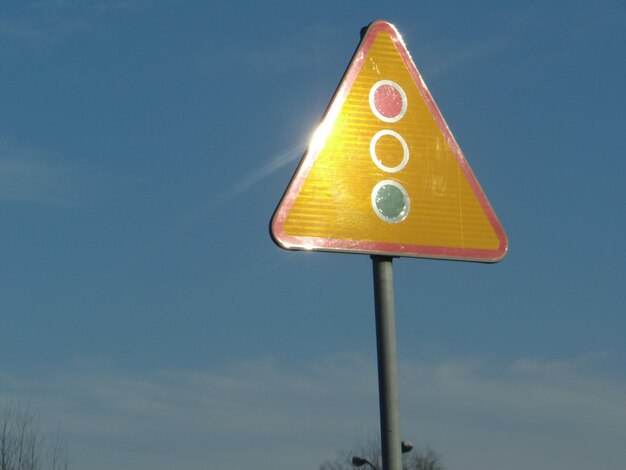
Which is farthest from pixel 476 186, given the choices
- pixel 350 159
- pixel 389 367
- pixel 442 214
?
pixel 389 367

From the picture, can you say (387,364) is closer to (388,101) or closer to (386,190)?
(386,190)

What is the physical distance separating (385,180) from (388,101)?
0.39 metres

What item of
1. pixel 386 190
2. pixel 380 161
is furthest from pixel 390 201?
pixel 380 161

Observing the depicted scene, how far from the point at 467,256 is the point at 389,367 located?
618 millimetres

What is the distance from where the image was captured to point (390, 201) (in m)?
4.48

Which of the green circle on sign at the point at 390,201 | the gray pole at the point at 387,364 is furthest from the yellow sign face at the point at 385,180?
the gray pole at the point at 387,364

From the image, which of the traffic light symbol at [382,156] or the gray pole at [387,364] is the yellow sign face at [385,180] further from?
the gray pole at [387,364]

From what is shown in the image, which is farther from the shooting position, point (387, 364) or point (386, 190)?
point (386, 190)

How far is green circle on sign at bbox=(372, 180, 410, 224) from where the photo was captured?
14.6 ft

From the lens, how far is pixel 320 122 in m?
4.57

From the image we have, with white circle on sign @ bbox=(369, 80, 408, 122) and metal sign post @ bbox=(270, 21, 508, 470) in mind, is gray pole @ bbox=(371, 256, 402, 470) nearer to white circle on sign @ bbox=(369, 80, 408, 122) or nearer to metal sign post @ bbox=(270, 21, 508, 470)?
metal sign post @ bbox=(270, 21, 508, 470)

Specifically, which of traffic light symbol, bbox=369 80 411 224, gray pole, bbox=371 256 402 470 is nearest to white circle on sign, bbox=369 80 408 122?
traffic light symbol, bbox=369 80 411 224

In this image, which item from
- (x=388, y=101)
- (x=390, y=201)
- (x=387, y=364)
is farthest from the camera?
(x=388, y=101)

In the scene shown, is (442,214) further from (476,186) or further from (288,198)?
(288,198)
